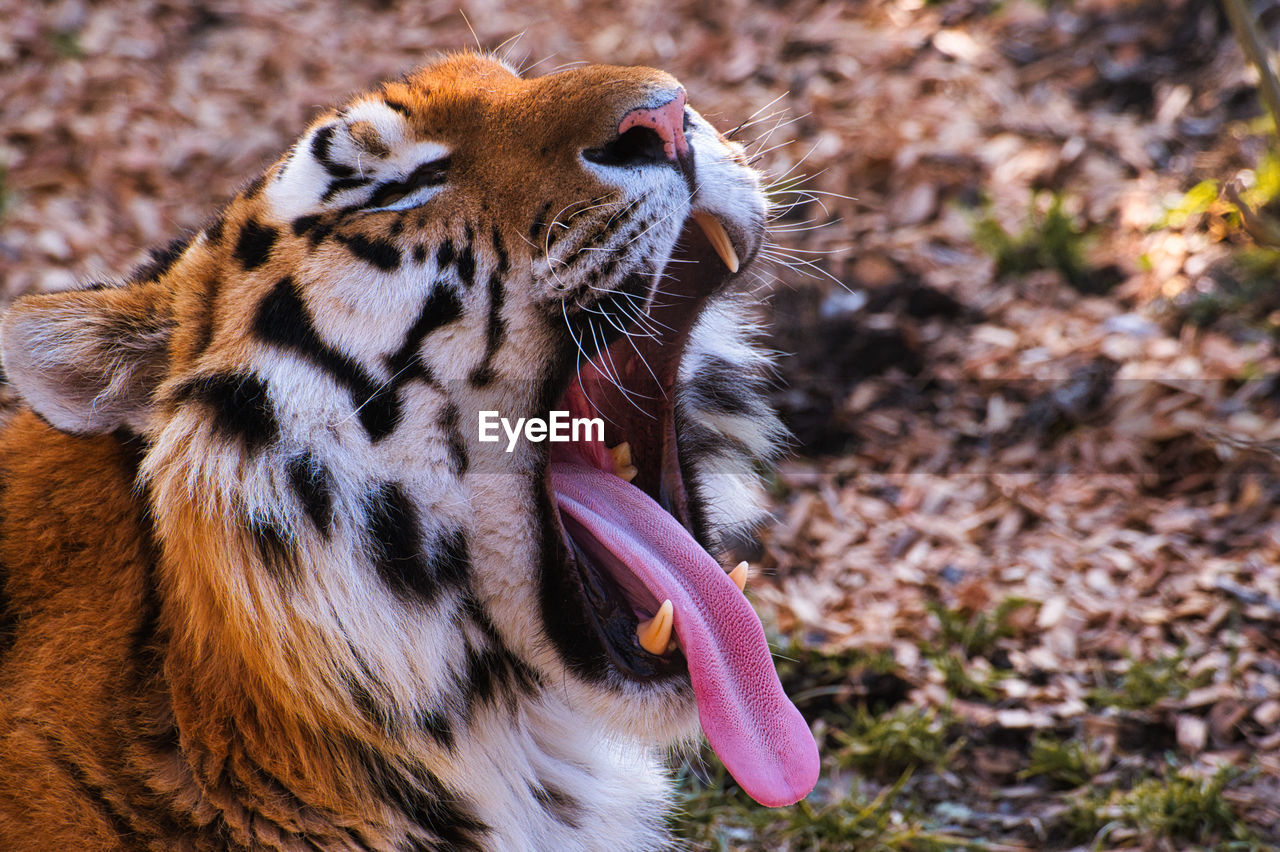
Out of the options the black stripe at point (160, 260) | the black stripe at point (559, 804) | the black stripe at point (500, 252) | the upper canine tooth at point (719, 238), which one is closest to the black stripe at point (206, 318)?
the black stripe at point (160, 260)

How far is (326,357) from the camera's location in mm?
2076

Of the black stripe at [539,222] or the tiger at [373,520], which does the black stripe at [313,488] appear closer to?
the tiger at [373,520]

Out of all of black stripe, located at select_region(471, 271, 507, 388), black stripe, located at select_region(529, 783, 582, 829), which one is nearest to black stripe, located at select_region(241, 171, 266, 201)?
black stripe, located at select_region(471, 271, 507, 388)

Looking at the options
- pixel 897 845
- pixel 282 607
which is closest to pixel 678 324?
pixel 282 607

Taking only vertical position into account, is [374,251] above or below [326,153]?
below

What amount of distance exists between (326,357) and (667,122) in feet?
2.52

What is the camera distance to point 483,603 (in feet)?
7.17

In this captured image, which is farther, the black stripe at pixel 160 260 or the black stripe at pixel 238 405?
the black stripe at pixel 160 260

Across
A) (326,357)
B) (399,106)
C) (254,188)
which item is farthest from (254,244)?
(399,106)

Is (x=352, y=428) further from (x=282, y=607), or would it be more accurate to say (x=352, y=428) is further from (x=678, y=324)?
(x=678, y=324)

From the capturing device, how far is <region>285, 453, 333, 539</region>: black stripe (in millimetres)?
2020

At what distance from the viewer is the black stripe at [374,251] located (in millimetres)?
2125

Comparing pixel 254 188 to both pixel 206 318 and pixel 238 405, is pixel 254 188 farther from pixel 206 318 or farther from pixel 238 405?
pixel 238 405

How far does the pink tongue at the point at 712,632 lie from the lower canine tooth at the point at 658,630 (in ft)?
0.15
